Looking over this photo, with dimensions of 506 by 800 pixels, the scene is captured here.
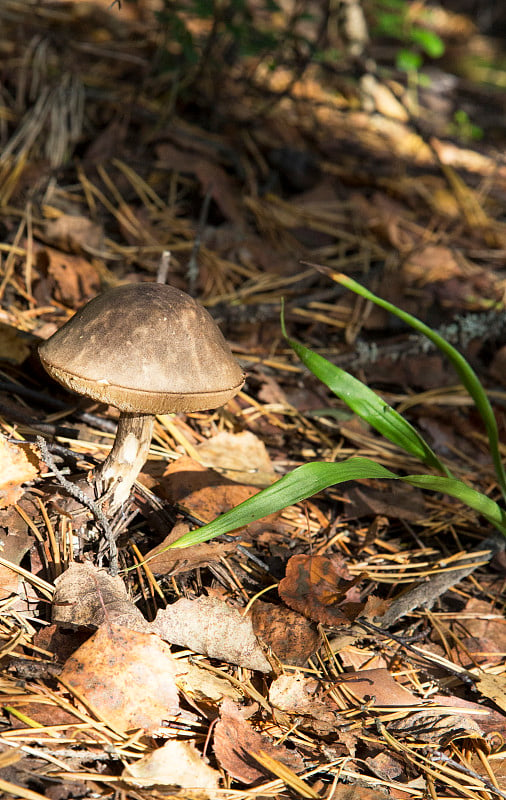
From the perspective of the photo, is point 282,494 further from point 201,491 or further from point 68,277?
point 68,277

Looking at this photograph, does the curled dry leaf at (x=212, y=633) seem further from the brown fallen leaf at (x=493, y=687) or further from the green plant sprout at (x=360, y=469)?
the brown fallen leaf at (x=493, y=687)

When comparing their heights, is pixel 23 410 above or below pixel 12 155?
below

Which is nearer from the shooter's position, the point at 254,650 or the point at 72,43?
the point at 254,650

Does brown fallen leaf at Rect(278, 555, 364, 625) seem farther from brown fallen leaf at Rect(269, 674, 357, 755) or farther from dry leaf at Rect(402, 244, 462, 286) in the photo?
dry leaf at Rect(402, 244, 462, 286)

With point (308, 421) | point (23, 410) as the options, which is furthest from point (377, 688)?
point (23, 410)

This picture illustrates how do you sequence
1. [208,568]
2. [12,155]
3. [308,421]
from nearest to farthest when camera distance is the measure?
[208,568]
[308,421]
[12,155]

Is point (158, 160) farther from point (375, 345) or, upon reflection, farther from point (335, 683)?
point (335, 683)

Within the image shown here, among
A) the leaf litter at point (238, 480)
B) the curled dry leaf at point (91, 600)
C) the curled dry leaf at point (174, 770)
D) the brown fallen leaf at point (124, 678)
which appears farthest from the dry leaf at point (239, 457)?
the curled dry leaf at point (174, 770)

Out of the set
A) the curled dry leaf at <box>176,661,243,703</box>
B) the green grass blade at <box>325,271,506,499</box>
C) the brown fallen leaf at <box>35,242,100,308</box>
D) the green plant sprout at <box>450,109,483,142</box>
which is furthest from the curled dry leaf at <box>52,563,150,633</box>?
A: the green plant sprout at <box>450,109,483,142</box>
